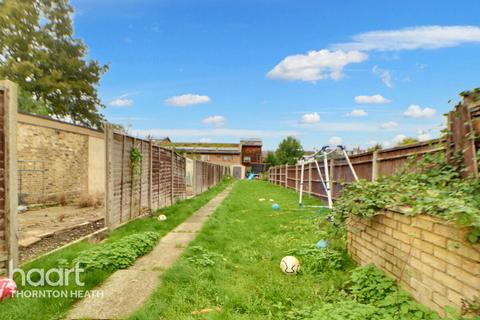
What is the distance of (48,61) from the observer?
22672mm

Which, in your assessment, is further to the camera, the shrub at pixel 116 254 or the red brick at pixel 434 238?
the shrub at pixel 116 254

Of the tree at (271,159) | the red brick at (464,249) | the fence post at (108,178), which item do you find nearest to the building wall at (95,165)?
the fence post at (108,178)

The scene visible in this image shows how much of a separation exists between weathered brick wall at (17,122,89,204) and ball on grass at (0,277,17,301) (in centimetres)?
850

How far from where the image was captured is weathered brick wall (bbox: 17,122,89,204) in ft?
33.6

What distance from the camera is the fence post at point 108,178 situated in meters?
6.00

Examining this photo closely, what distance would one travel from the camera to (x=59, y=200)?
11.4 metres

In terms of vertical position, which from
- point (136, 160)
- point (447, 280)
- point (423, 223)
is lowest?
point (447, 280)

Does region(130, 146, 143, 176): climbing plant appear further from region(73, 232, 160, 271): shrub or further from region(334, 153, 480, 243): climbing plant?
region(334, 153, 480, 243): climbing plant

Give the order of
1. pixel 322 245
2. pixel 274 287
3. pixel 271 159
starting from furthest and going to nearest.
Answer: pixel 271 159 < pixel 322 245 < pixel 274 287

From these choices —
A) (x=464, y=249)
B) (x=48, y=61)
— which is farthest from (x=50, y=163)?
(x=48, y=61)

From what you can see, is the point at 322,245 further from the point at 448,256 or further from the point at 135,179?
the point at 135,179

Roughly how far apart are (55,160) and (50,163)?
0.91ft

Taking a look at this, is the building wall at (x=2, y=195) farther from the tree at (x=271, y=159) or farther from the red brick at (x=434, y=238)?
the tree at (x=271, y=159)

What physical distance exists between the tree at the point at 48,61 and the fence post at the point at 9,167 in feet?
66.1
